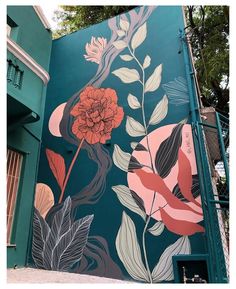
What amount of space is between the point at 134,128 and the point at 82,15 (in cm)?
613

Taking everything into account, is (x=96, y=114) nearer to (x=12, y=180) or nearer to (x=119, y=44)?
(x=119, y=44)

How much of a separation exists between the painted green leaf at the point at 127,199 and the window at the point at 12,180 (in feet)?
6.65

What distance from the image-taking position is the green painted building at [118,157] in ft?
14.9

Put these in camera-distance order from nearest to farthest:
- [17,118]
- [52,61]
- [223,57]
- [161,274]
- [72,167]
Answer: [161,274]
[17,118]
[72,167]
[52,61]
[223,57]

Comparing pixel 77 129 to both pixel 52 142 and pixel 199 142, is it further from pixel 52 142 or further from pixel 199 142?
pixel 199 142

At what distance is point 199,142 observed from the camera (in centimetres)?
471

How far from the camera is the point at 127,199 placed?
16.6ft

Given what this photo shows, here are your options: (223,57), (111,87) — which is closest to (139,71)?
(111,87)

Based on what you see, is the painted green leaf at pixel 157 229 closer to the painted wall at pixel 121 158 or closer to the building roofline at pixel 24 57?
the painted wall at pixel 121 158

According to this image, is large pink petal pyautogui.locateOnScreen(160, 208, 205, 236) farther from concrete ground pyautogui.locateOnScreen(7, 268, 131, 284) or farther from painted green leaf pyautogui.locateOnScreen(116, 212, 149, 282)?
concrete ground pyautogui.locateOnScreen(7, 268, 131, 284)

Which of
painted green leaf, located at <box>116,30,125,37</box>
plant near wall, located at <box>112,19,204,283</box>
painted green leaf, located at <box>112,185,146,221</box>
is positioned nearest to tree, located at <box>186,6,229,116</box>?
painted green leaf, located at <box>116,30,125,37</box>

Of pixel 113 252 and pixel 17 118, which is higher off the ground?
pixel 17 118

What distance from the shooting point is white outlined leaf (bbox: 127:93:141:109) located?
5674 mm

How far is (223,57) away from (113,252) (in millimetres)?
6225
